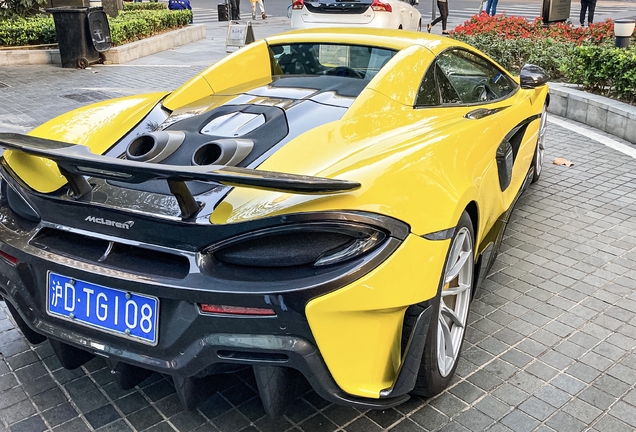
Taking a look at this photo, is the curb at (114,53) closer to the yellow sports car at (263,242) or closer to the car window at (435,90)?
the yellow sports car at (263,242)

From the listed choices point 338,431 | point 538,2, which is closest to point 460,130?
point 338,431

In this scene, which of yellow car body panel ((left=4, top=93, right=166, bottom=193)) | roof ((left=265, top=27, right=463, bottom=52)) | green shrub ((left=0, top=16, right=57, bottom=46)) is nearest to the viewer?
yellow car body panel ((left=4, top=93, right=166, bottom=193))

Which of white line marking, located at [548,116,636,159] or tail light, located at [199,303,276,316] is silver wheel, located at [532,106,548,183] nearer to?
white line marking, located at [548,116,636,159]

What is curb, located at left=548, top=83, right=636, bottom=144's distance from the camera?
276 inches

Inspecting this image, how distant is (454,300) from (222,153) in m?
1.26

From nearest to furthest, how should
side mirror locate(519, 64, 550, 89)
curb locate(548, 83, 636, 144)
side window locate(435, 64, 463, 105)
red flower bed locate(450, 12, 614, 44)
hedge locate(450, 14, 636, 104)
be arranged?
side window locate(435, 64, 463, 105), side mirror locate(519, 64, 550, 89), curb locate(548, 83, 636, 144), hedge locate(450, 14, 636, 104), red flower bed locate(450, 12, 614, 44)

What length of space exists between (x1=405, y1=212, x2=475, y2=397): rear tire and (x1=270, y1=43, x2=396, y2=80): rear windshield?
1.11m

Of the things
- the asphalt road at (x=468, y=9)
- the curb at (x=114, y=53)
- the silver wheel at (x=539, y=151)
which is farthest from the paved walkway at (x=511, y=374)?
the asphalt road at (x=468, y=9)

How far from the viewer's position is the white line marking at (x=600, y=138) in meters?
6.67

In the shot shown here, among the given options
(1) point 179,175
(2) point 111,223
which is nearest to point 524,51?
(2) point 111,223

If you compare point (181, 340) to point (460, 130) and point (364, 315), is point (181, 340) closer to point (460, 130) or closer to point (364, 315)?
point (364, 315)

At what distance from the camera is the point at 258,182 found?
201 cm

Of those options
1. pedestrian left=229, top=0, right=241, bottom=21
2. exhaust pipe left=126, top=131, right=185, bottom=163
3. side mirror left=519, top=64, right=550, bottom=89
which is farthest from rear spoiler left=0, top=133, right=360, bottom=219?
→ pedestrian left=229, top=0, right=241, bottom=21

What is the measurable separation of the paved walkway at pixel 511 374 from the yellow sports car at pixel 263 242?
0.66 feet
